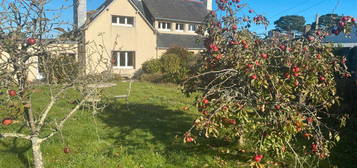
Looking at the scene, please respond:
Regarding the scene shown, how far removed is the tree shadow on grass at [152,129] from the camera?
5582 mm

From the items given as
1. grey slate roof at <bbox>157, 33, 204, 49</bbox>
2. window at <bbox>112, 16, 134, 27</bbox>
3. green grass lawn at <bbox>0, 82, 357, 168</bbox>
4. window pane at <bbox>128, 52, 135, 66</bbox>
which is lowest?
green grass lawn at <bbox>0, 82, 357, 168</bbox>

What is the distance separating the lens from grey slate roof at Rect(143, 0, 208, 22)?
25375 millimetres

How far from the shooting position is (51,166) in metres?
4.67

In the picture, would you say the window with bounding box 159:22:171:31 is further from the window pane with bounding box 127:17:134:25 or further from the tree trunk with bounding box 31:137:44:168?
the tree trunk with bounding box 31:137:44:168

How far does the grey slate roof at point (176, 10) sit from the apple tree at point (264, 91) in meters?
19.8

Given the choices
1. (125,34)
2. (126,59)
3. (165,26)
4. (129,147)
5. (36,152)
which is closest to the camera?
(36,152)

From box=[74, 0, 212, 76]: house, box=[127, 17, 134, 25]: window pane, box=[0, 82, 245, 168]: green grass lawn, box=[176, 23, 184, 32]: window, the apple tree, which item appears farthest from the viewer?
box=[176, 23, 184, 32]: window

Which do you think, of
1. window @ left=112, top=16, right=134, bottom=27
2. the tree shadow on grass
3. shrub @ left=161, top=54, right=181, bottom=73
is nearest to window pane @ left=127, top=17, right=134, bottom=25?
window @ left=112, top=16, right=134, bottom=27

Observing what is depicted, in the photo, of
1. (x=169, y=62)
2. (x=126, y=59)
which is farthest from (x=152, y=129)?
(x=126, y=59)

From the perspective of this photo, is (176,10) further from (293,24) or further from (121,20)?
(293,24)

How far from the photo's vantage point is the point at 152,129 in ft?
22.7

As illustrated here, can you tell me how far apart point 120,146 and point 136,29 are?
17.6 meters

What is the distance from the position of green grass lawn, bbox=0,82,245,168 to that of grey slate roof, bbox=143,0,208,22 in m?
18.3

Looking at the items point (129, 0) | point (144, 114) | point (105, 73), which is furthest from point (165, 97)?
point (129, 0)
